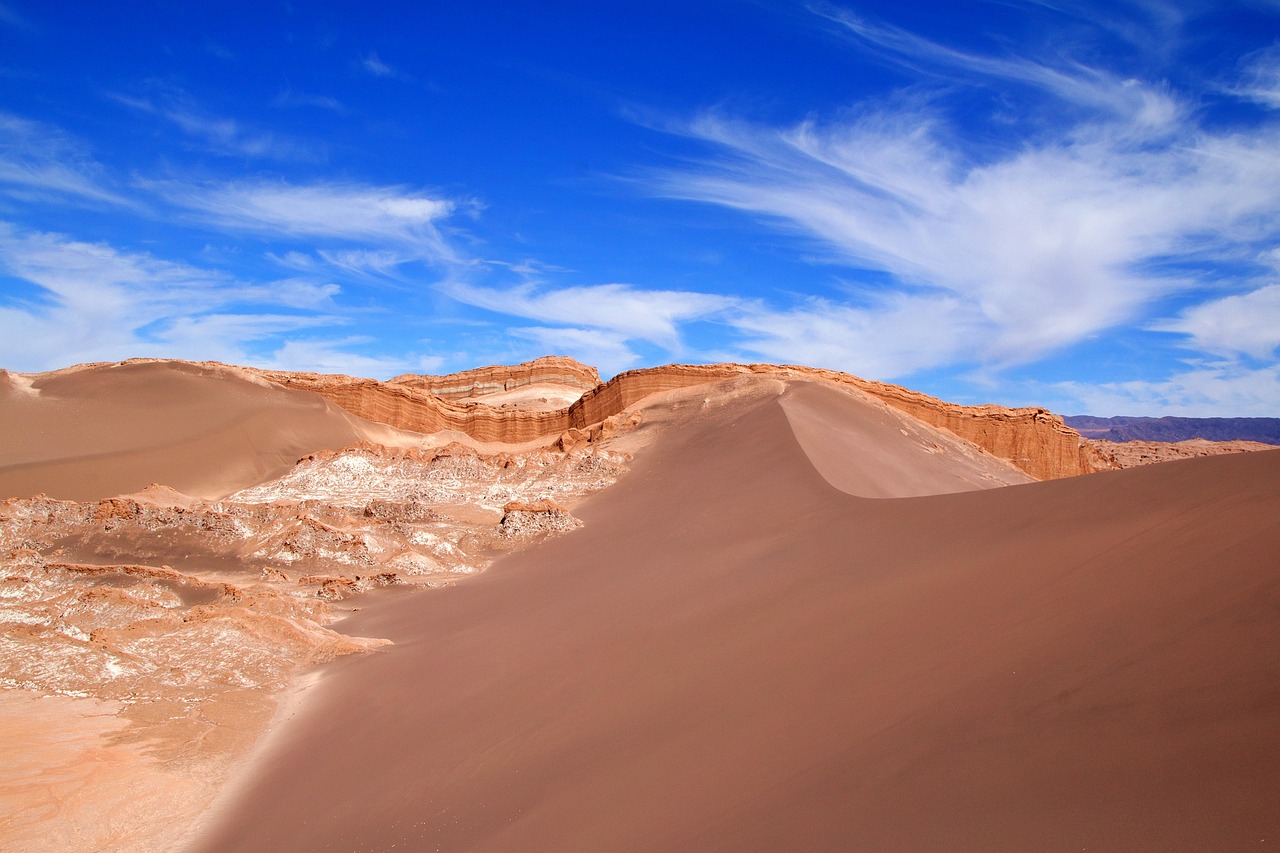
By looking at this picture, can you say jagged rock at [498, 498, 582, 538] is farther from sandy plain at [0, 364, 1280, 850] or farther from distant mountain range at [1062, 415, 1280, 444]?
distant mountain range at [1062, 415, 1280, 444]

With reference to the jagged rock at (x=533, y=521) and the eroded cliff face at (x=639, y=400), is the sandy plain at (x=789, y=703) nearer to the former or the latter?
the jagged rock at (x=533, y=521)

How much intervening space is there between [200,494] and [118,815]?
21.6m

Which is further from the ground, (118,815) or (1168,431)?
(1168,431)

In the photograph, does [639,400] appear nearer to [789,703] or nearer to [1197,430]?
[789,703]

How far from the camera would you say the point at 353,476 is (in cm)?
2208

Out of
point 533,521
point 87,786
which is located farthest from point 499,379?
point 87,786

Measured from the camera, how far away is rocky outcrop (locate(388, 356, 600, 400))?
52125 millimetres

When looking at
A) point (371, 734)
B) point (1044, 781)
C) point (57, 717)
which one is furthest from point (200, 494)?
point (1044, 781)

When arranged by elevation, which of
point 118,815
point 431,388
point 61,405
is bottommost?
point 118,815

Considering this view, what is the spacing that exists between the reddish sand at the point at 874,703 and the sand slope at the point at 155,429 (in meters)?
19.8

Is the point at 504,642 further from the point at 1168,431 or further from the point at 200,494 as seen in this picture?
the point at 1168,431

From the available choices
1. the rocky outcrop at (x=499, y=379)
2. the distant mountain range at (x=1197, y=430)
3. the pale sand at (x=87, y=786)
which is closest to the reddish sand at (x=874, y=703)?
the pale sand at (x=87, y=786)

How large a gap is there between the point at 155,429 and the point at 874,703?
30.4m

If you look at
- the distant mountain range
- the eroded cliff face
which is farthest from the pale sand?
the distant mountain range
